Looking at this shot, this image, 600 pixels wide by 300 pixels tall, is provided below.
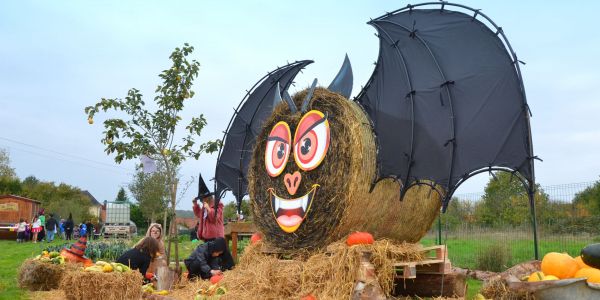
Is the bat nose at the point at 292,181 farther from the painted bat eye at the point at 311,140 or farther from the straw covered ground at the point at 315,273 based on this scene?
the straw covered ground at the point at 315,273

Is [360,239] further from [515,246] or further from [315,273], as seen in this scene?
[515,246]

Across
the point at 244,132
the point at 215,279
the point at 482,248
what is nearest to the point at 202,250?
the point at 215,279

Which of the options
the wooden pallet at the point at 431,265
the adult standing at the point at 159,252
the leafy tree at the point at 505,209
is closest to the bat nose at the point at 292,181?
the wooden pallet at the point at 431,265

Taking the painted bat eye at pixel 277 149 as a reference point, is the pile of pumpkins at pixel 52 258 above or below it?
below

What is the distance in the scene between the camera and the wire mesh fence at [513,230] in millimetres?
9867

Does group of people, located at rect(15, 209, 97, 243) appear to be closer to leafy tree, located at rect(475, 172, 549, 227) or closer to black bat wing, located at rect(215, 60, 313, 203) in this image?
black bat wing, located at rect(215, 60, 313, 203)

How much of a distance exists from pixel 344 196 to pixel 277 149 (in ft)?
5.06

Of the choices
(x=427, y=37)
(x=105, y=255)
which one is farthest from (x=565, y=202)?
(x=105, y=255)

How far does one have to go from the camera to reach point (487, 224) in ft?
37.9

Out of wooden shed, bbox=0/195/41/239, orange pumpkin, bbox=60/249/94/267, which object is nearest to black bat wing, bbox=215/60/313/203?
orange pumpkin, bbox=60/249/94/267

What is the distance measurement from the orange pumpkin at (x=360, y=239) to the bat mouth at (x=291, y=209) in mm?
901

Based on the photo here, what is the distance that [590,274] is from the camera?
417 cm

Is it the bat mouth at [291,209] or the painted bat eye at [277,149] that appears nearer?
the bat mouth at [291,209]

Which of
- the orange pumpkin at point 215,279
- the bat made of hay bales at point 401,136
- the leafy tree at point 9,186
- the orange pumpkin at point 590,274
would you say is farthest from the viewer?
the leafy tree at point 9,186
